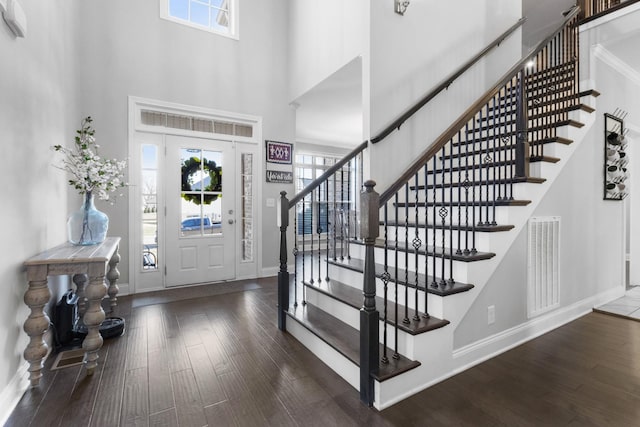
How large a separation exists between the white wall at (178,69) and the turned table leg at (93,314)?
2.00 meters

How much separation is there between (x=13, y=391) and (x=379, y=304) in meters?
2.21

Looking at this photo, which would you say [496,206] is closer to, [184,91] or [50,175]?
[50,175]

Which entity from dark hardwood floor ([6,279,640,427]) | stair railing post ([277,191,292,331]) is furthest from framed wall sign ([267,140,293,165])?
dark hardwood floor ([6,279,640,427])

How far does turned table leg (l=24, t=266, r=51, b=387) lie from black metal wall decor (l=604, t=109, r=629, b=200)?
501 centimetres

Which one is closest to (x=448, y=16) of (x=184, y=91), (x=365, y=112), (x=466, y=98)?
(x=466, y=98)

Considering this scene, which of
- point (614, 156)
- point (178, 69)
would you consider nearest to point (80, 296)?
point (178, 69)

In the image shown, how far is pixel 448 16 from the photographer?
3586mm

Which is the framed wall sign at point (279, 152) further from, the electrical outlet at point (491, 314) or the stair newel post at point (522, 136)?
the electrical outlet at point (491, 314)

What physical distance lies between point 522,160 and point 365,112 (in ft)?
4.85

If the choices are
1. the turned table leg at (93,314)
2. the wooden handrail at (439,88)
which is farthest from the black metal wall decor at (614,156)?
the turned table leg at (93,314)

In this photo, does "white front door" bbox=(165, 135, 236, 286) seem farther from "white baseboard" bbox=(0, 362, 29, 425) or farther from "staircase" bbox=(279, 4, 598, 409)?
"white baseboard" bbox=(0, 362, 29, 425)

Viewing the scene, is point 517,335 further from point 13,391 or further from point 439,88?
point 13,391

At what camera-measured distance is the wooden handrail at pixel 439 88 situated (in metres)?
3.08

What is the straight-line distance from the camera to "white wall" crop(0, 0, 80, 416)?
167 cm
